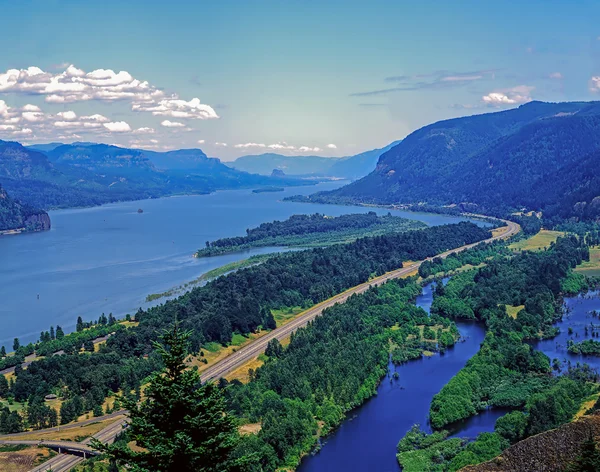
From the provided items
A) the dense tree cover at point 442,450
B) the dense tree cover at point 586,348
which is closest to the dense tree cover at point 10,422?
the dense tree cover at point 442,450

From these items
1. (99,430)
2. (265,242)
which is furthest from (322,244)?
(99,430)

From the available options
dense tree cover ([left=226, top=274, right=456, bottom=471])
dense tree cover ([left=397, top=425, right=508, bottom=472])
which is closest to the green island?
dense tree cover ([left=226, top=274, right=456, bottom=471])

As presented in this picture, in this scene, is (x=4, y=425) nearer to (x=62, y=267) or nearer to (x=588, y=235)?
(x=62, y=267)

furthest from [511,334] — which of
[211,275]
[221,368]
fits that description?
[211,275]

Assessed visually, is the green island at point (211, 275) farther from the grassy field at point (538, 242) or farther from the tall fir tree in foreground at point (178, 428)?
the tall fir tree in foreground at point (178, 428)

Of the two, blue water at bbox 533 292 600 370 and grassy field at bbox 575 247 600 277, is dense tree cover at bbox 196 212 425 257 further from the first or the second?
blue water at bbox 533 292 600 370
